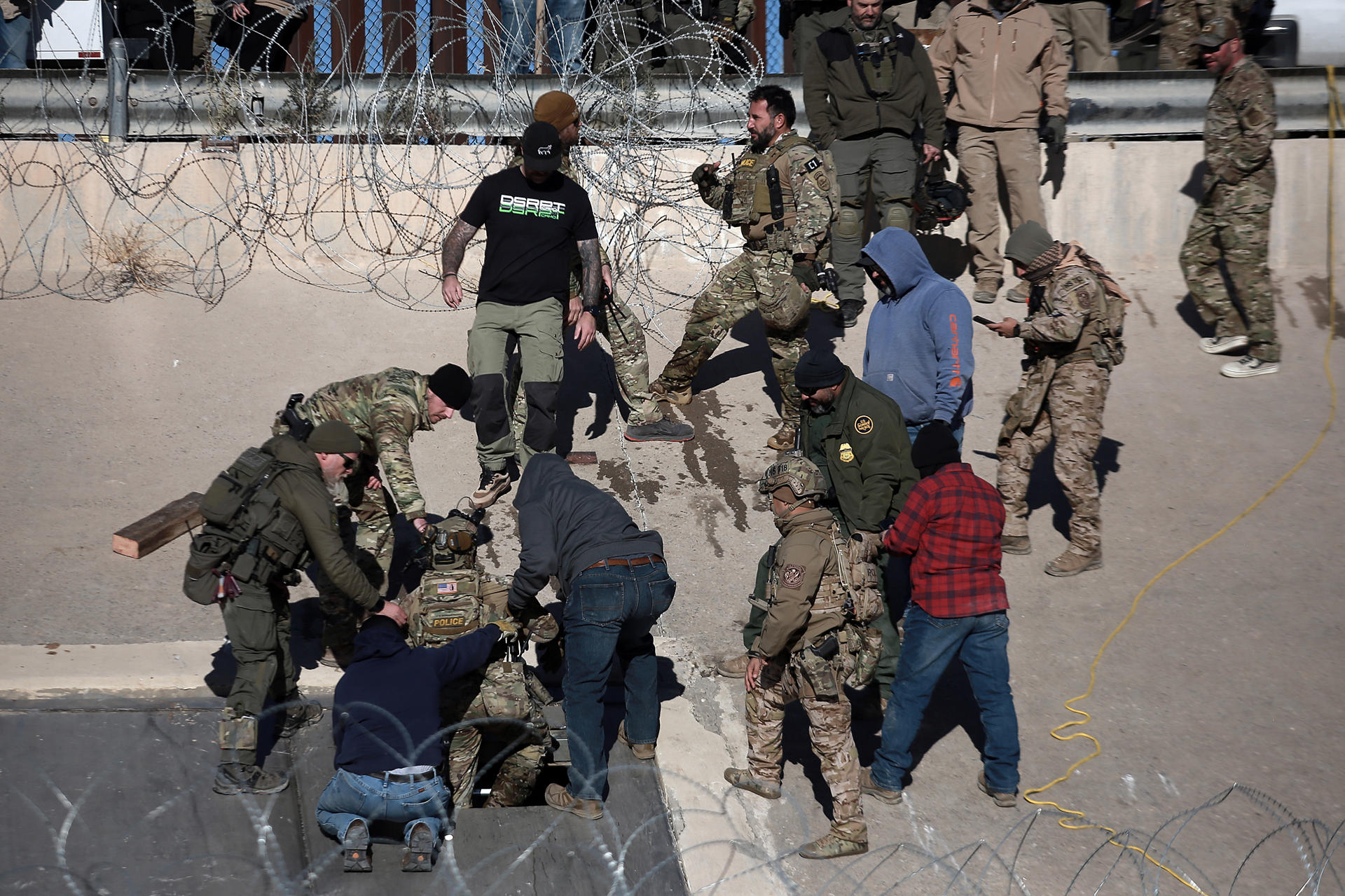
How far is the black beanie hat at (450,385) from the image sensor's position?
4.89 meters

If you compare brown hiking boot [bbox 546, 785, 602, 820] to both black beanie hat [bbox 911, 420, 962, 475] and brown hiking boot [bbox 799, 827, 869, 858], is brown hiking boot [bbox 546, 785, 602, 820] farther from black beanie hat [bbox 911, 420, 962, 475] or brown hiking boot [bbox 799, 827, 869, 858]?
black beanie hat [bbox 911, 420, 962, 475]

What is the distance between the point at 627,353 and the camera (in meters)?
6.66

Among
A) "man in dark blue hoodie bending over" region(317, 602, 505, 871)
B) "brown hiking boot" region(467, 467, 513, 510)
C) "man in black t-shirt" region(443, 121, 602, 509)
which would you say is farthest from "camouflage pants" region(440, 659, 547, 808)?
"man in black t-shirt" region(443, 121, 602, 509)

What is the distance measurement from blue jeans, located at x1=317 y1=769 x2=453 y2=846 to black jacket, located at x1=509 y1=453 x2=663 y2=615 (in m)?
0.79

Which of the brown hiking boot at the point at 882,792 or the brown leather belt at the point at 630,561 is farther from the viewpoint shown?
the brown hiking boot at the point at 882,792

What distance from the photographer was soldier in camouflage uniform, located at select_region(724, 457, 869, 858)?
4.04 m

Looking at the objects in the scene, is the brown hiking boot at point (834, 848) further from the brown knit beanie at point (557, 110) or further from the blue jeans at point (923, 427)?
the brown knit beanie at point (557, 110)

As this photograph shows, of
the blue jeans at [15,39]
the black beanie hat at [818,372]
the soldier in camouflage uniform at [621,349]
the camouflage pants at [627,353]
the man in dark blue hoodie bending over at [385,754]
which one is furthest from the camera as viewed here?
the blue jeans at [15,39]

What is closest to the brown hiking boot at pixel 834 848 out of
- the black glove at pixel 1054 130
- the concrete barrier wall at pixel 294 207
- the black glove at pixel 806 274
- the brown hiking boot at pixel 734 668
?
the brown hiking boot at pixel 734 668

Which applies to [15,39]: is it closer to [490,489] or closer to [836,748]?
[490,489]

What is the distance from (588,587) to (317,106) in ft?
17.9

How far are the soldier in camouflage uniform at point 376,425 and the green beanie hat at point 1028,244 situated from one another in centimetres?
282

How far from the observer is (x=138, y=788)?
415cm

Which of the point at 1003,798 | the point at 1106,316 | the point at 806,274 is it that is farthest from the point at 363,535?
the point at 1106,316
